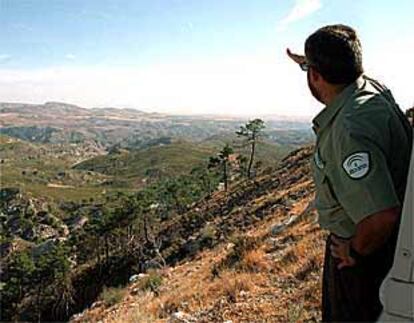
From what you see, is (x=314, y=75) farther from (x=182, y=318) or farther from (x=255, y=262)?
(x=255, y=262)

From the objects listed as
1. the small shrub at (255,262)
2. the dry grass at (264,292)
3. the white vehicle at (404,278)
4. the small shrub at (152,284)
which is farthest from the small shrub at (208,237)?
the white vehicle at (404,278)

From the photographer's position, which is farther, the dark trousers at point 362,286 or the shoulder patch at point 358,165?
the dark trousers at point 362,286

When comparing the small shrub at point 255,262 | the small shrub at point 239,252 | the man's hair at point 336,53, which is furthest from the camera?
the small shrub at point 239,252

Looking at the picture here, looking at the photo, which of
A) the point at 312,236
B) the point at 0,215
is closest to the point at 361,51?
the point at 312,236

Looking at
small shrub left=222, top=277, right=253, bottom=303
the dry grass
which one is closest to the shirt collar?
the dry grass

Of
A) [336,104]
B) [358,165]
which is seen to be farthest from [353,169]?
[336,104]

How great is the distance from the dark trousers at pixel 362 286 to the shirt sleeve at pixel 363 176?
19 centimetres

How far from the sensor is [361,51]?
2236 mm

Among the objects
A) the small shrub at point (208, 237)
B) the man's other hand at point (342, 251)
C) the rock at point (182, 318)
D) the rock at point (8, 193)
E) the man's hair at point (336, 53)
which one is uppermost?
the man's hair at point (336, 53)

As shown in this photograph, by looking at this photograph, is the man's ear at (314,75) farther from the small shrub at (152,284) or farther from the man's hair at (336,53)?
the small shrub at (152,284)

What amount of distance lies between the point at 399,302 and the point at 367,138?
2.24 ft

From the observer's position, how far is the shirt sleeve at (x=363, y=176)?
1.91 meters

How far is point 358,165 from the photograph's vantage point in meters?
1.93

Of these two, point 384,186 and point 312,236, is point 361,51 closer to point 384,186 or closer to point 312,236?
point 384,186
